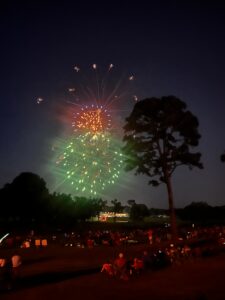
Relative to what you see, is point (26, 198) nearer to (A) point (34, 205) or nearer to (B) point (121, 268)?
(A) point (34, 205)

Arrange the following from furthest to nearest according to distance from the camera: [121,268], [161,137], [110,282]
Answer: [161,137] → [121,268] → [110,282]

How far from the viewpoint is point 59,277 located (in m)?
19.3

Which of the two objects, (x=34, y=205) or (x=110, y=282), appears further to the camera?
(x=34, y=205)

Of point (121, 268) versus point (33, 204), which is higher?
point (33, 204)

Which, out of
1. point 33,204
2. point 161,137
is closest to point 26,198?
point 33,204

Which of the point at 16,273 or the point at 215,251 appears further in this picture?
the point at 215,251

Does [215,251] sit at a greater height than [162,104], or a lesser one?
lesser

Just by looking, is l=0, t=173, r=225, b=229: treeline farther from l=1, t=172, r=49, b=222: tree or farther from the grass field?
the grass field

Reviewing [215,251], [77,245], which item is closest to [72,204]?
[77,245]

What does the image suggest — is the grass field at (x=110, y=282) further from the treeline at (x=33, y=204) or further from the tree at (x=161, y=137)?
the treeline at (x=33, y=204)

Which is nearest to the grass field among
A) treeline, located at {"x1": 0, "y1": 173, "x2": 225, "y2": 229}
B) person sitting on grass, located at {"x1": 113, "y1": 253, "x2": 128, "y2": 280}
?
person sitting on grass, located at {"x1": 113, "y1": 253, "x2": 128, "y2": 280}

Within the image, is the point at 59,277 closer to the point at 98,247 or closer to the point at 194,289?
the point at 194,289

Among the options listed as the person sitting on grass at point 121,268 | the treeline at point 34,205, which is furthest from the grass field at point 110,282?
the treeline at point 34,205

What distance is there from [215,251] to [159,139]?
1144cm
